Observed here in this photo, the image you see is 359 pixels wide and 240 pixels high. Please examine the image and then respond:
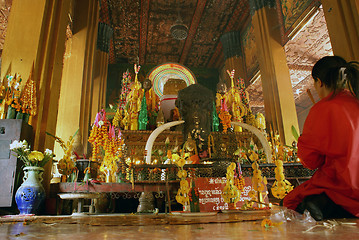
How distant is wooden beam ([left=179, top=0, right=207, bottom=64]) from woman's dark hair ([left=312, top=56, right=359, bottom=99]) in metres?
9.84

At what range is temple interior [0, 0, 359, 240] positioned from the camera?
4.97ft

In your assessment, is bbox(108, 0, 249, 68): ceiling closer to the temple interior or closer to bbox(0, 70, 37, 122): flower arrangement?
the temple interior

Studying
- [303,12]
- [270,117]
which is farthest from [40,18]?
[303,12]

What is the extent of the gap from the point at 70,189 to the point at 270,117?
571 cm

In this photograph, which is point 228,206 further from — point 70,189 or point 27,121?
point 27,121

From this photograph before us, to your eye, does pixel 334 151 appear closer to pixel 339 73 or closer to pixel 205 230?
pixel 339 73

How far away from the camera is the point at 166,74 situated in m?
7.43

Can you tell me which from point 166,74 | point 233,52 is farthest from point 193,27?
point 166,74

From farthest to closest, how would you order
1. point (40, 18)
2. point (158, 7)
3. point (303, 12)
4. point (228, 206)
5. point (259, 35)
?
point (158, 7) → point (259, 35) → point (303, 12) → point (40, 18) → point (228, 206)

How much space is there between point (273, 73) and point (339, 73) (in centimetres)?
609

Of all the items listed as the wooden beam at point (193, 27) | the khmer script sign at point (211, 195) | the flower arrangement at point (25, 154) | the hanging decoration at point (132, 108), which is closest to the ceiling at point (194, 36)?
the wooden beam at point (193, 27)

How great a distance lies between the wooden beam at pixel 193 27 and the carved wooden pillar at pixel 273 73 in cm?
284

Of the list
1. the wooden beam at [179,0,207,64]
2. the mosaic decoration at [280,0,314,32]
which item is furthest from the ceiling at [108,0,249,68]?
the mosaic decoration at [280,0,314,32]

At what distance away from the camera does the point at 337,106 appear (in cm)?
145
